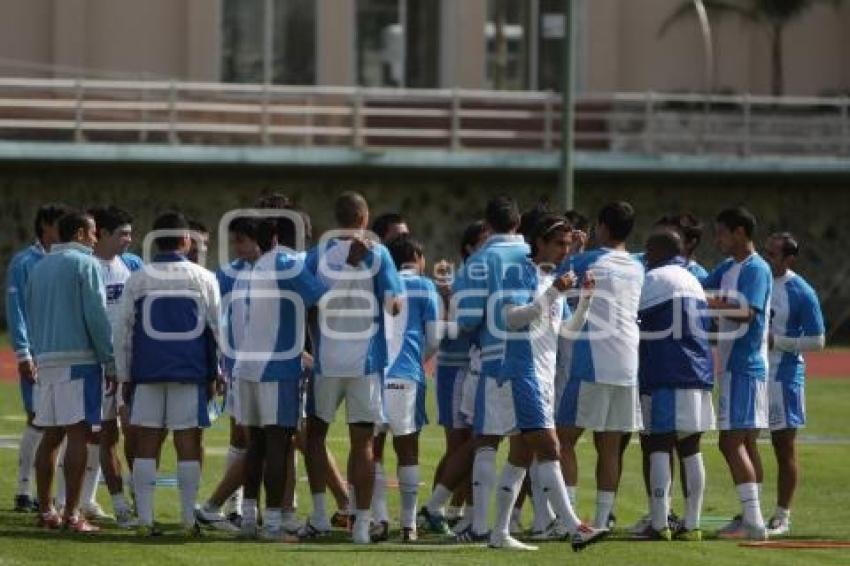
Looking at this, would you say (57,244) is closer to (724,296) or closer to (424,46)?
(724,296)

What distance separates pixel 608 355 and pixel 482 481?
1170mm

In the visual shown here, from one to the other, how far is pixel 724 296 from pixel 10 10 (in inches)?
1103

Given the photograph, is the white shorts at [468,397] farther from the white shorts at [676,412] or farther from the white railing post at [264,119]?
the white railing post at [264,119]

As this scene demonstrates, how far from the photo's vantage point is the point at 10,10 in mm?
42406

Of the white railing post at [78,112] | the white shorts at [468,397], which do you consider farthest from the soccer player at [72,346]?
the white railing post at [78,112]

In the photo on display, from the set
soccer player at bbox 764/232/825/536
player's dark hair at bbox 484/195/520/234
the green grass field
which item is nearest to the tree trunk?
the green grass field

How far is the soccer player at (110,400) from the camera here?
16828 mm

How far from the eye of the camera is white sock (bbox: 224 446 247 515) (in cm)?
1653

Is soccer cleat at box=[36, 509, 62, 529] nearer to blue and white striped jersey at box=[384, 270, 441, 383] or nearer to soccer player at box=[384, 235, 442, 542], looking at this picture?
soccer player at box=[384, 235, 442, 542]

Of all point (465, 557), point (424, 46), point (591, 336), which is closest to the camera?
point (465, 557)

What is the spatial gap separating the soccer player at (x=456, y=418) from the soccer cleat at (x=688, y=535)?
139cm

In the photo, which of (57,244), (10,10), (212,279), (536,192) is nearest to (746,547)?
(212,279)

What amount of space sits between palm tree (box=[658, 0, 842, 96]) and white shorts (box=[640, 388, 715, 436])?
96.1 feet

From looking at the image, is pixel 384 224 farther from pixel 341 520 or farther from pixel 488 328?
pixel 341 520
